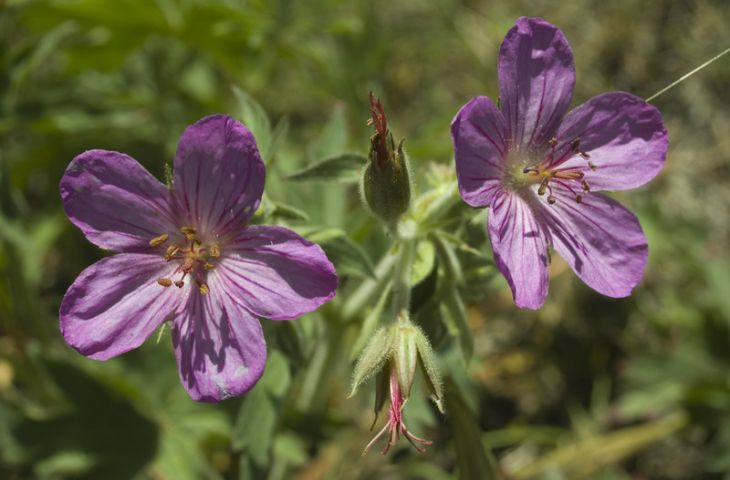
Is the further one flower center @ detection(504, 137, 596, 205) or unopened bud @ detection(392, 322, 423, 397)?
flower center @ detection(504, 137, 596, 205)

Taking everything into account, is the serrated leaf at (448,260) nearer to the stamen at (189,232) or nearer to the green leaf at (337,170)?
the green leaf at (337,170)

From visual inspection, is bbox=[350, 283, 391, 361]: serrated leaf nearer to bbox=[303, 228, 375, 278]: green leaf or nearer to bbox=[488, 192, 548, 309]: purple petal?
bbox=[303, 228, 375, 278]: green leaf

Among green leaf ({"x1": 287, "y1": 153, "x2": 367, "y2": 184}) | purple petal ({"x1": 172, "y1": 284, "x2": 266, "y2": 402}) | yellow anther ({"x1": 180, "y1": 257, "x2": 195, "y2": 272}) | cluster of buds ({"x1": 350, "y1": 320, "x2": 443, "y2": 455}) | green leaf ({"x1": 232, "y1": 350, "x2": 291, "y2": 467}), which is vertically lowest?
green leaf ({"x1": 232, "y1": 350, "x2": 291, "y2": 467})

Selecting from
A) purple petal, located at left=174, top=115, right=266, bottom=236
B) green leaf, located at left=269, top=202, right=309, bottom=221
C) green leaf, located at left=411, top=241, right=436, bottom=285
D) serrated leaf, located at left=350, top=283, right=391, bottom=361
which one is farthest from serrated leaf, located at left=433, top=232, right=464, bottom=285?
purple petal, located at left=174, top=115, right=266, bottom=236

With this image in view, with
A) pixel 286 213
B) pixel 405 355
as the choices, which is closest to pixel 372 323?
pixel 405 355

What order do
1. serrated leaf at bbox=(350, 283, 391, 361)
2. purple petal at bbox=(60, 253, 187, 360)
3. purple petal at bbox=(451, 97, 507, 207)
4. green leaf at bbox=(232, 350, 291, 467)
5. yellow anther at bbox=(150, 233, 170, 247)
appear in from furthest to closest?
1. green leaf at bbox=(232, 350, 291, 467)
2. serrated leaf at bbox=(350, 283, 391, 361)
3. yellow anther at bbox=(150, 233, 170, 247)
4. purple petal at bbox=(60, 253, 187, 360)
5. purple petal at bbox=(451, 97, 507, 207)

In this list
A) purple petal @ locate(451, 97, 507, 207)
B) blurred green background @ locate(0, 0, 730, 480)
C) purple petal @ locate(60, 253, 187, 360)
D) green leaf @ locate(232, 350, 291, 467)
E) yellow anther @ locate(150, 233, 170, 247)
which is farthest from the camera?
blurred green background @ locate(0, 0, 730, 480)
